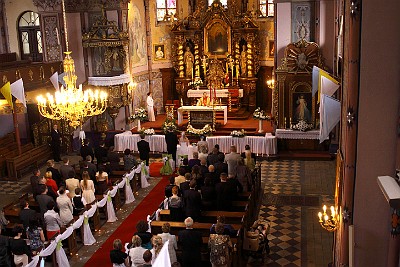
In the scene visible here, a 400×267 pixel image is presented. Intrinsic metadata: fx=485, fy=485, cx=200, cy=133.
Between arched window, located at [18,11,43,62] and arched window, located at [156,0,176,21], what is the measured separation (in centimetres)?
645

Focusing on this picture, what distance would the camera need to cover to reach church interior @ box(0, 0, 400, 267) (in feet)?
25.1

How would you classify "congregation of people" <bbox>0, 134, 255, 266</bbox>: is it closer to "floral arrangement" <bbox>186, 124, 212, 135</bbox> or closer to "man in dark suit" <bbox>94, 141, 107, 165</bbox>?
"man in dark suit" <bbox>94, 141, 107, 165</bbox>

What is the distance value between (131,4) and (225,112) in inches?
276

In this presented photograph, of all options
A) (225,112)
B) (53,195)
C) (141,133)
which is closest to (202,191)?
(53,195)

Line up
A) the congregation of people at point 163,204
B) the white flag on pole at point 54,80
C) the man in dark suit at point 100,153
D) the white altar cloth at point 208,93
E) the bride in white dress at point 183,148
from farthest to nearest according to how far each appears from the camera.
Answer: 1. the white altar cloth at point 208,93
2. the white flag on pole at point 54,80
3. the bride in white dress at point 183,148
4. the man in dark suit at point 100,153
5. the congregation of people at point 163,204

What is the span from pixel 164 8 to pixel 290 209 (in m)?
15.9

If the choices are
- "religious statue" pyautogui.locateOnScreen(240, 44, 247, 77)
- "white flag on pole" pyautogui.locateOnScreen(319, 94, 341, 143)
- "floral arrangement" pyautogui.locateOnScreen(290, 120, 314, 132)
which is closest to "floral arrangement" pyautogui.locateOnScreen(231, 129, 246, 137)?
"floral arrangement" pyautogui.locateOnScreen(290, 120, 314, 132)

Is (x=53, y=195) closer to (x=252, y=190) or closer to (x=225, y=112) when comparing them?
(x=252, y=190)

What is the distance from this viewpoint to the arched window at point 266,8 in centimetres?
2573

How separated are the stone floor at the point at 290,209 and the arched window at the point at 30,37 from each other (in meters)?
6.93

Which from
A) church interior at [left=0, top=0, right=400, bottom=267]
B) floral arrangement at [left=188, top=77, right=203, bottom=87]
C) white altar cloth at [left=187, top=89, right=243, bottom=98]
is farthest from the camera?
floral arrangement at [left=188, top=77, right=203, bottom=87]

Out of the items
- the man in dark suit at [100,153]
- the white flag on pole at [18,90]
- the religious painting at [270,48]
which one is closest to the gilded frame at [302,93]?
the religious painting at [270,48]

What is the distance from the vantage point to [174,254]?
1016 centimetres

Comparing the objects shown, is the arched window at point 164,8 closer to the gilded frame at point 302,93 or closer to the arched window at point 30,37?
the arched window at point 30,37
